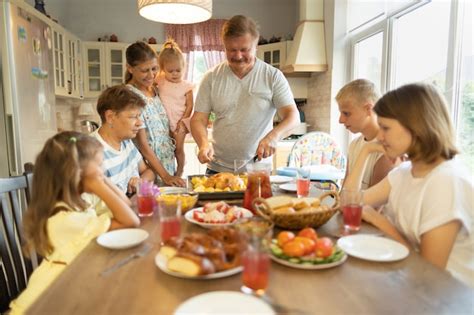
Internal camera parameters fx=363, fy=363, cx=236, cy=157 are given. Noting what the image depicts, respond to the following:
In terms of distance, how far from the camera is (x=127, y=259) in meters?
0.95

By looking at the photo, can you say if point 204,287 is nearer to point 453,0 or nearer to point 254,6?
point 453,0

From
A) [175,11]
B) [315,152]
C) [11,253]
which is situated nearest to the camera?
[11,253]

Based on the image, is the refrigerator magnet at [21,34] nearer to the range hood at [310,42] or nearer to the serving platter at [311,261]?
the range hood at [310,42]

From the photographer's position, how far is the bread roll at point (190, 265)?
32.2 inches

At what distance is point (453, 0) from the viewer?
2.26 metres

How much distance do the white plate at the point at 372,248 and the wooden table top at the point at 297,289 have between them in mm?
20

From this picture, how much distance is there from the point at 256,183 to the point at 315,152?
2191mm

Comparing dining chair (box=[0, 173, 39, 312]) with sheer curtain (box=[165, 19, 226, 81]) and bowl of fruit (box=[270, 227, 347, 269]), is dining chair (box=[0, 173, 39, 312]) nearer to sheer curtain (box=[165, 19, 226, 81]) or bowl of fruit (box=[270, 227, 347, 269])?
bowl of fruit (box=[270, 227, 347, 269])

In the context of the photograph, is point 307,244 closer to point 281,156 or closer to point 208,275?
point 208,275

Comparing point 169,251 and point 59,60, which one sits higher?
point 59,60

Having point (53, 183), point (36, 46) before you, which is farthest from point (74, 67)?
point (53, 183)

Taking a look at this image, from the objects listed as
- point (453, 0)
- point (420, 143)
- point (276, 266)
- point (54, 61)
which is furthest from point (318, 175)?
point (54, 61)

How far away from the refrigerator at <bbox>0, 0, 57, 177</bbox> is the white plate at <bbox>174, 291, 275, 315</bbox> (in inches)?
103

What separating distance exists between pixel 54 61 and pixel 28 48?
898 millimetres
